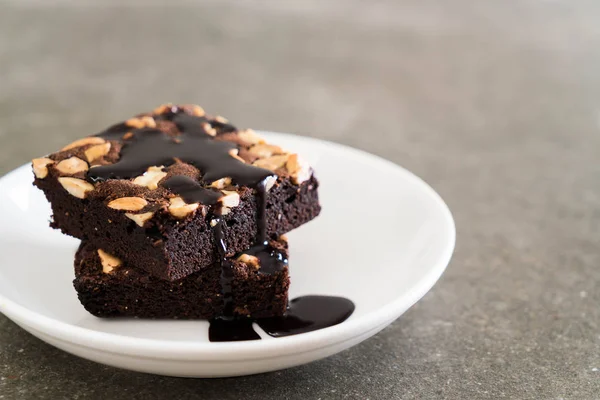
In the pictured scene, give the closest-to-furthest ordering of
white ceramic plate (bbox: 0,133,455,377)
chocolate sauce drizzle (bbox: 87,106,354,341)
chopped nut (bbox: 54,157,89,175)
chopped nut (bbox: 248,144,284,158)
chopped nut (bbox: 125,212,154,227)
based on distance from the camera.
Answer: white ceramic plate (bbox: 0,133,455,377) < chopped nut (bbox: 125,212,154,227) < chocolate sauce drizzle (bbox: 87,106,354,341) < chopped nut (bbox: 54,157,89,175) < chopped nut (bbox: 248,144,284,158)

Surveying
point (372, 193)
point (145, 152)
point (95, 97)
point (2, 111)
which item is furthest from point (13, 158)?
point (372, 193)

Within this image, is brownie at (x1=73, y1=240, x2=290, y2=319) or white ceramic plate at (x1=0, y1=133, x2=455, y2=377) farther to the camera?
brownie at (x1=73, y1=240, x2=290, y2=319)

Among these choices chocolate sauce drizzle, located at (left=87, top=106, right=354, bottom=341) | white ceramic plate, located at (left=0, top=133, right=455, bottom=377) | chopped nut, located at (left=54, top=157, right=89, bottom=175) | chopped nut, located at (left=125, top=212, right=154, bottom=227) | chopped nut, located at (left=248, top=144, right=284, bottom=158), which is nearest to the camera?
white ceramic plate, located at (left=0, top=133, right=455, bottom=377)

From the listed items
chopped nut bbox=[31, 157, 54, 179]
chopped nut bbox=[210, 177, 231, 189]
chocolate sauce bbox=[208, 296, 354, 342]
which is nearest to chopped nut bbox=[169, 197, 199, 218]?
chopped nut bbox=[210, 177, 231, 189]

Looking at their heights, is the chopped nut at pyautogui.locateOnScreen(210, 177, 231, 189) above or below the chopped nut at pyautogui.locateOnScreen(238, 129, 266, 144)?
below

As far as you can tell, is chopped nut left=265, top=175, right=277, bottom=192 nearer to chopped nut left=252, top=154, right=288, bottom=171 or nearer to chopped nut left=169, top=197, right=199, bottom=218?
chopped nut left=252, top=154, right=288, bottom=171
